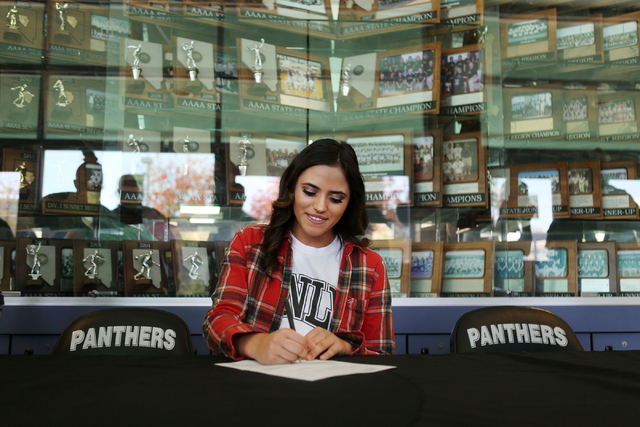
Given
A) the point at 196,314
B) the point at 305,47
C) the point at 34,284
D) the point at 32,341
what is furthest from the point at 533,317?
the point at 34,284

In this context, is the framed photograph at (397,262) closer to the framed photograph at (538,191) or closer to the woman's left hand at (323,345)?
the framed photograph at (538,191)

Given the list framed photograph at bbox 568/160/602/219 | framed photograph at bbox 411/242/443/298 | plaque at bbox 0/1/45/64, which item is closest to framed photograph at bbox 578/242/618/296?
framed photograph at bbox 568/160/602/219

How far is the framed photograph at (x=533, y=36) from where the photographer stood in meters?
2.53

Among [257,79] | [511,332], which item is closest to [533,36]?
[257,79]

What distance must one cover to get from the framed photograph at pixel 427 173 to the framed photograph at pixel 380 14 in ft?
2.09

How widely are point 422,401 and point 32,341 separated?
194 centimetres

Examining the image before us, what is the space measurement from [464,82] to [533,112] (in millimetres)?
424

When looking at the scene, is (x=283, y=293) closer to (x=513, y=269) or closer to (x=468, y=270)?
(x=468, y=270)

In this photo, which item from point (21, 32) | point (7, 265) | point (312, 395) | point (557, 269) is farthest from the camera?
point (557, 269)

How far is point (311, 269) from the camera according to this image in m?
1.44

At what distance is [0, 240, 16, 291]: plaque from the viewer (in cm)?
213

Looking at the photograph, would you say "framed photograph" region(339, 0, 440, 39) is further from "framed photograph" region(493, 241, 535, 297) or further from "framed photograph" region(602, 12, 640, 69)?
"framed photograph" region(493, 241, 535, 297)

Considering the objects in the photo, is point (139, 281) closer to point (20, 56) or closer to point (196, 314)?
point (196, 314)

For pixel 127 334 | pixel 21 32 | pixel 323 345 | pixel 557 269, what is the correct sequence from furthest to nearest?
pixel 557 269 < pixel 21 32 < pixel 127 334 < pixel 323 345
